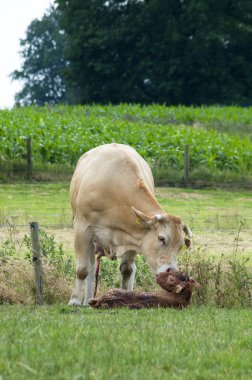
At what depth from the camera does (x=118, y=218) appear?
12789mm

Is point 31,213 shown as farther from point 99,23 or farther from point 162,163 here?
point 99,23

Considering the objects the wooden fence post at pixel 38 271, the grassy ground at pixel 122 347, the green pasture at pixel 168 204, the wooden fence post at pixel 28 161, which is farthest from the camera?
the wooden fence post at pixel 28 161

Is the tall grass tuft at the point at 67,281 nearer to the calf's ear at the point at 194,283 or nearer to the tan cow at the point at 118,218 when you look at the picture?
the tan cow at the point at 118,218

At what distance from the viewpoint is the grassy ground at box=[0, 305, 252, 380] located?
6.80m

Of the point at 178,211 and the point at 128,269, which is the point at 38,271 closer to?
the point at 128,269

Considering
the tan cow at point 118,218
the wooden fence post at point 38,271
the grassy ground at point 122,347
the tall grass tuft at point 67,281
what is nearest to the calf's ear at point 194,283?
the tan cow at point 118,218

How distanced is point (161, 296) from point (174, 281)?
386 millimetres

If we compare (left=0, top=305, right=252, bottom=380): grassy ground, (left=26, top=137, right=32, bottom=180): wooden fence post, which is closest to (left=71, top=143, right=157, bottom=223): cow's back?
(left=0, top=305, right=252, bottom=380): grassy ground

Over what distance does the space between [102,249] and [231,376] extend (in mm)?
6447

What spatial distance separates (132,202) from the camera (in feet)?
42.0

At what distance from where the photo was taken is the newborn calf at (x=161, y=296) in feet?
38.8

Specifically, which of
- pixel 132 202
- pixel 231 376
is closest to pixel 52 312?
pixel 132 202

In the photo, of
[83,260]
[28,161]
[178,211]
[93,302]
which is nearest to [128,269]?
[83,260]

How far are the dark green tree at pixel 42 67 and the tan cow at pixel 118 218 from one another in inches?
3509
